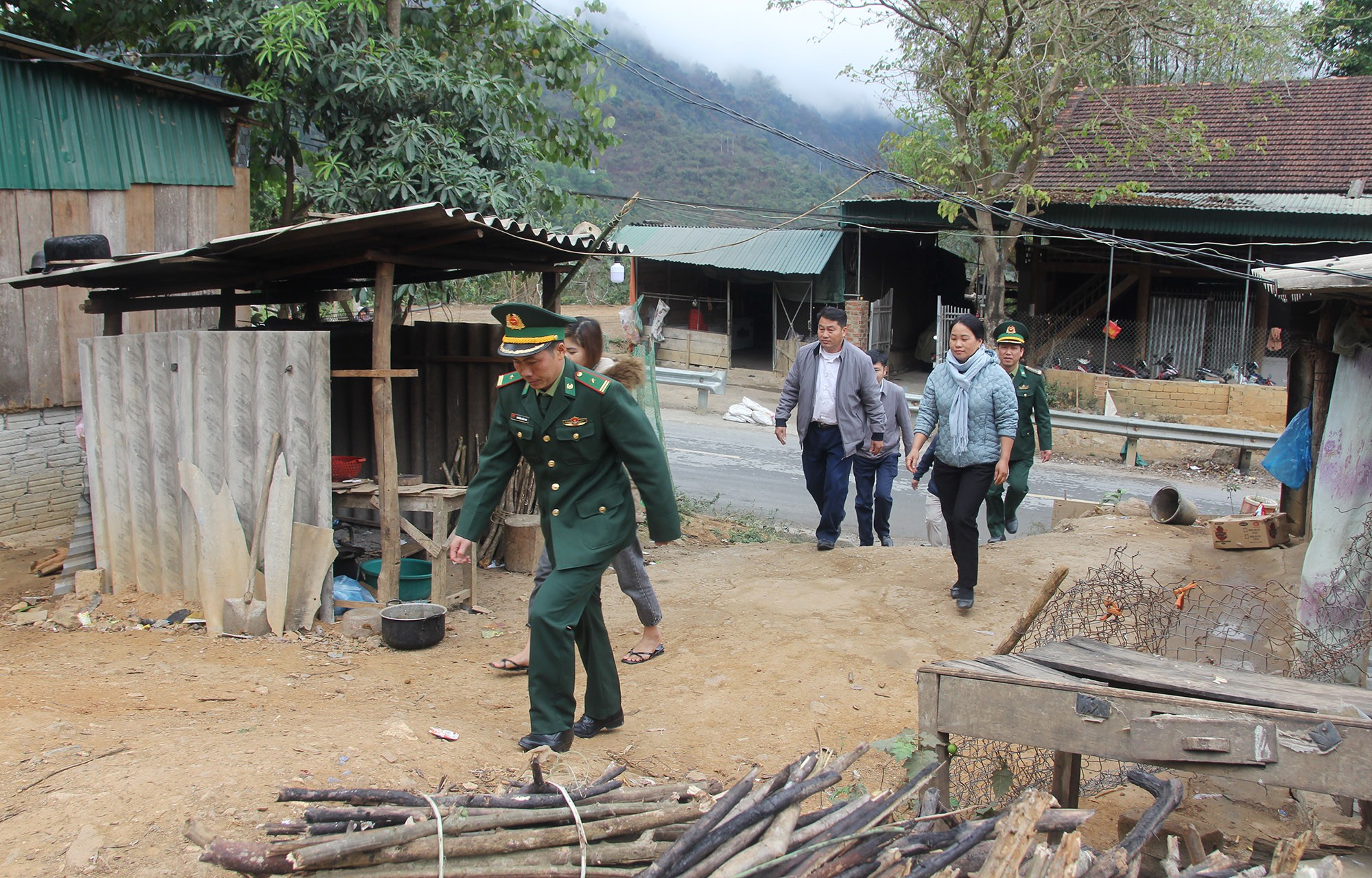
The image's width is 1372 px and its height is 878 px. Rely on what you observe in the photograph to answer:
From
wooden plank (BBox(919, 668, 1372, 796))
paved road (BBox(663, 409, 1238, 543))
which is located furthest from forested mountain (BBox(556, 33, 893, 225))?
Answer: wooden plank (BBox(919, 668, 1372, 796))

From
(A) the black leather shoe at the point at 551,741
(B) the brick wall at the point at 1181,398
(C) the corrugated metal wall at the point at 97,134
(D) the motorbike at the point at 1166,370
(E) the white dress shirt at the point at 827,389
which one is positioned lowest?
(A) the black leather shoe at the point at 551,741

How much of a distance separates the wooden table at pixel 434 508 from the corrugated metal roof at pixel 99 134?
3.97m

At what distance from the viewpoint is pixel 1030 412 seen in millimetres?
8031

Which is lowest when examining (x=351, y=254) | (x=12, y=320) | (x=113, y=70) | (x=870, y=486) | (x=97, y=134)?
(x=870, y=486)

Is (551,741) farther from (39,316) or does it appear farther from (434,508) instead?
(39,316)

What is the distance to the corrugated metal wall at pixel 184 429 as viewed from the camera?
6.11 metres

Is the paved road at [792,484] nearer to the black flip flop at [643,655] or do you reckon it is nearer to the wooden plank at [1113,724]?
the black flip flop at [643,655]

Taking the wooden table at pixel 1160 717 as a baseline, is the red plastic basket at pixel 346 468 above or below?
above

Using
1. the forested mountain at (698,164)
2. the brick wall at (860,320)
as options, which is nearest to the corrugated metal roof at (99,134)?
the brick wall at (860,320)

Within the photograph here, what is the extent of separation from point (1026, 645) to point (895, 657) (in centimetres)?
70

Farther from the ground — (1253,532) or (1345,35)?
(1345,35)

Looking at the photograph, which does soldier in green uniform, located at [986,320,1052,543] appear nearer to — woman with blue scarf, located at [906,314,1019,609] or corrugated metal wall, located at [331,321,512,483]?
woman with blue scarf, located at [906,314,1019,609]

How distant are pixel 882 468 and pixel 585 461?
4.53m

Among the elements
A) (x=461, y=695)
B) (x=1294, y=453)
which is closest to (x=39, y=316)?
(x=461, y=695)
